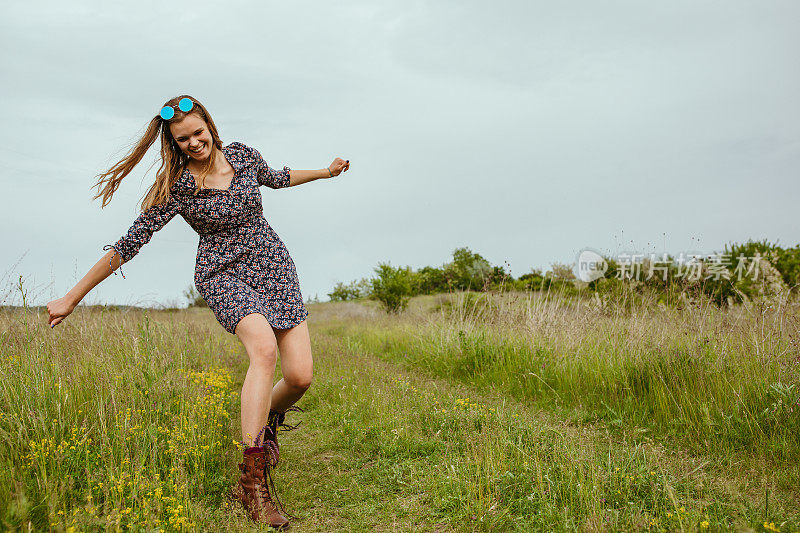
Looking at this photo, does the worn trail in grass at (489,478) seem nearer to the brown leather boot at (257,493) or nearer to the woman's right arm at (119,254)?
the brown leather boot at (257,493)

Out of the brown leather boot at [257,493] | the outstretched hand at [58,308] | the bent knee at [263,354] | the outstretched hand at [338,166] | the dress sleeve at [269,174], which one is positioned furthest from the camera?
the outstretched hand at [338,166]

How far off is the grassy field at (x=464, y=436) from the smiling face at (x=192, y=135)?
1759 millimetres

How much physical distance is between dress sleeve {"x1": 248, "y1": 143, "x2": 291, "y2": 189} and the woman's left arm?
6cm

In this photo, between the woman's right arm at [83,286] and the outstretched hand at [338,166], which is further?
the outstretched hand at [338,166]

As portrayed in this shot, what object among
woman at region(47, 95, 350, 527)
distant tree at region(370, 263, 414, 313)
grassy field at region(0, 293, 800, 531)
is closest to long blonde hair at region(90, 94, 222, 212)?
woman at region(47, 95, 350, 527)

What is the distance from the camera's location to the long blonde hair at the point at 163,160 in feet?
12.4

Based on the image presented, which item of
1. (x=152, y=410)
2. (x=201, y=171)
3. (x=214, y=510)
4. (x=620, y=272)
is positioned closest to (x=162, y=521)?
(x=214, y=510)

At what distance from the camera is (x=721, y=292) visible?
10312 mm

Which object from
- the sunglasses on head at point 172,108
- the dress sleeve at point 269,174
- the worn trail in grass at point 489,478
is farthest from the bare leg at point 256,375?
the sunglasses on head at point 172,108

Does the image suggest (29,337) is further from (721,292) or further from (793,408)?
(721,292)

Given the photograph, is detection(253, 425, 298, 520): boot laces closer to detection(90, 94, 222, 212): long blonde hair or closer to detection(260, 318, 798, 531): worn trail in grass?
detection(260, 318, 798, 531): worn trail in grass

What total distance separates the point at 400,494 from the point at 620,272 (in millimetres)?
6757

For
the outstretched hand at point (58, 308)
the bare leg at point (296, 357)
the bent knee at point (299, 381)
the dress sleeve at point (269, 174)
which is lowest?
the bent knee at point (299, 381)

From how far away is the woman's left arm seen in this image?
181 inches
